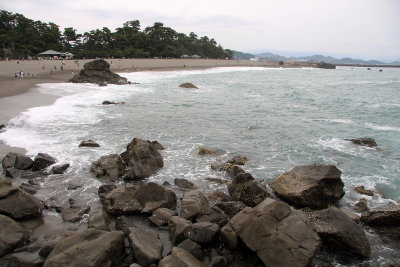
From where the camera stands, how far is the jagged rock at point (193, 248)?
256 inches

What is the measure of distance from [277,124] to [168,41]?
89226mm

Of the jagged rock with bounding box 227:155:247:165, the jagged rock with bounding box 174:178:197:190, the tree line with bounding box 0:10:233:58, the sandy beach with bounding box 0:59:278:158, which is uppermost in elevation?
the tree line with bounding box 0:10:233:58

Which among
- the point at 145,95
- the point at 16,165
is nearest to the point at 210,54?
the point at 145,95

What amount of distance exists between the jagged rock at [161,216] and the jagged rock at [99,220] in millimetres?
1230

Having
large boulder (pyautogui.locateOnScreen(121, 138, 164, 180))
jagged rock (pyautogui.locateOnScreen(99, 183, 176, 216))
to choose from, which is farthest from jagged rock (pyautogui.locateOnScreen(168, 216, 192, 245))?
large boulder (pyautogui.locateOnScreen(121, 138, 164, 180))

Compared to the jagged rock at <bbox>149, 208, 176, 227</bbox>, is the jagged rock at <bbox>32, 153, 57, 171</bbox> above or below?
above

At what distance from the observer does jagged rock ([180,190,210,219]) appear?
26.2 ft

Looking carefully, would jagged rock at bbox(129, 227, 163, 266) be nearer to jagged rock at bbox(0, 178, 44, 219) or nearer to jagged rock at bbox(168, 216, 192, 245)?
jagged rock at bbox(168, 216, 192, 245)

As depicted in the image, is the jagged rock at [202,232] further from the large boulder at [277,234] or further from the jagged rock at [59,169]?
the jagged rock at [59,169]

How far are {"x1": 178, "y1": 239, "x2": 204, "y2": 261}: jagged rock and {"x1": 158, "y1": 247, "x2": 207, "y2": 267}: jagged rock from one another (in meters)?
0.23

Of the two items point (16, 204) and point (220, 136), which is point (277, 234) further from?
Answer: point (220, 136)

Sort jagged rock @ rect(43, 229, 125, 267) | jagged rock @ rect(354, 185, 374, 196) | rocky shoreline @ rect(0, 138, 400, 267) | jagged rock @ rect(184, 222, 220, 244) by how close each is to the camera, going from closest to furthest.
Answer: jagged rock @ rect(43, 229, 125, 267)
rocky shoreline @ rect(0, 138, 400, 267)
jagged rock @ rect(184, 222, 220, 244)
jagged rock @ rect(354, 185, 374, 196)

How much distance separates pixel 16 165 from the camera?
11422mm

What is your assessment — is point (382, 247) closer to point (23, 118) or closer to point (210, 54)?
point (23, 118)
